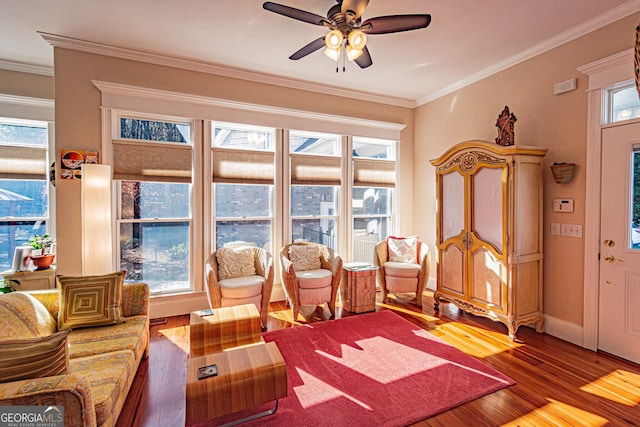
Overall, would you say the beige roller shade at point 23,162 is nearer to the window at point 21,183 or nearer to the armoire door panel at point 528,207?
the window at point 21,183

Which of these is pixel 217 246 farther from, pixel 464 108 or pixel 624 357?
pixel 624 357

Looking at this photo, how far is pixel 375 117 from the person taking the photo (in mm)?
4895

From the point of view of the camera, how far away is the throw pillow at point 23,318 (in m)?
1.88

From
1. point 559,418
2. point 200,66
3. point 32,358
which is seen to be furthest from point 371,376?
point 200,66

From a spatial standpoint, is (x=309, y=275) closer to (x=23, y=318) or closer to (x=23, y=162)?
(x=23, y=318)

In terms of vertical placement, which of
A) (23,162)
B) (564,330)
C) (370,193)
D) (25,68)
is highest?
(25,68)

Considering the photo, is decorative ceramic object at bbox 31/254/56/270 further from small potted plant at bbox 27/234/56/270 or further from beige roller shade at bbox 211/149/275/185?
beige roller shade at bbox 211/149/275/185

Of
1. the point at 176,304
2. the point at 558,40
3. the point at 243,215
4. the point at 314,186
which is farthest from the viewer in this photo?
the point at 314,186

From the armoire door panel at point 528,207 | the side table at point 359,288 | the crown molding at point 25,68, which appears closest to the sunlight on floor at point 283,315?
the side table at point 359,288

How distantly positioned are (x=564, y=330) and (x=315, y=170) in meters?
3.47

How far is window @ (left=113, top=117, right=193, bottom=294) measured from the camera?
360 centimetres

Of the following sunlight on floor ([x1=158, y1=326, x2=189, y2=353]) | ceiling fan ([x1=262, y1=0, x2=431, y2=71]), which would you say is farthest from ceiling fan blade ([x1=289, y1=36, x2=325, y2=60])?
sunlight on floor ([x1=158, y1=326, x2=189, y2=353])

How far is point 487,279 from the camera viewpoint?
3.31 meters

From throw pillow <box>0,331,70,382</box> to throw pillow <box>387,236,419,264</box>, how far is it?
378 cm
